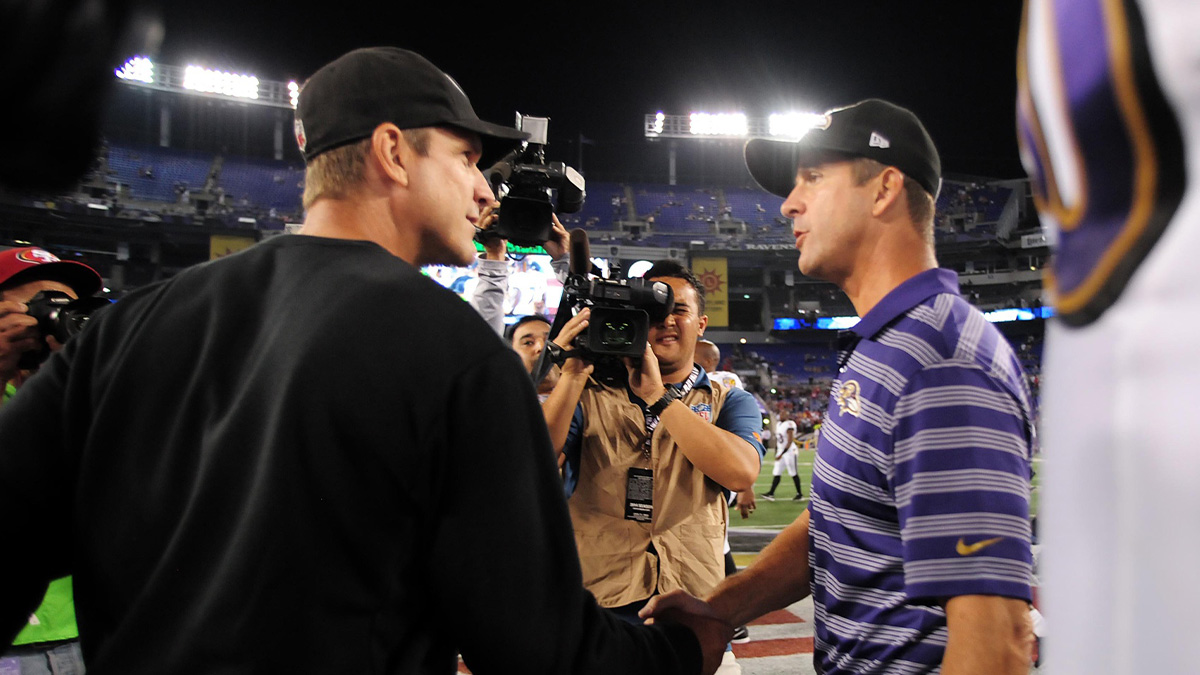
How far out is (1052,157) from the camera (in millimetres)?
448

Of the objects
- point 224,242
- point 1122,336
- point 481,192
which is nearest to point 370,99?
point 481,192

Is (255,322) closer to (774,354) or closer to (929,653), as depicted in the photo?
(929,653)

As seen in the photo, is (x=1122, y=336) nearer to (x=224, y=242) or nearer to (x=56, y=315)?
(x=56, y=315)

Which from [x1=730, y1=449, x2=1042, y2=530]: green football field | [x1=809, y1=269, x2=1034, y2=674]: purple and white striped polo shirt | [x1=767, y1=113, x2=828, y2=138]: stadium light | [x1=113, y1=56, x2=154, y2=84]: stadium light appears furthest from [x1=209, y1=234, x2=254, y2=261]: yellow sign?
[x1=809, y1=269, x2=1034, y2=674]: purple and white striped polo shirt

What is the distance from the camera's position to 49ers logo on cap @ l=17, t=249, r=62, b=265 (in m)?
2.88

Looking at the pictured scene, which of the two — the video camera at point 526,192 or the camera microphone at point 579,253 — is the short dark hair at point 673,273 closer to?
the camera microphone at point 579,253

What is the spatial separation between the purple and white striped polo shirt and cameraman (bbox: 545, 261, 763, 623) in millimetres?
1073

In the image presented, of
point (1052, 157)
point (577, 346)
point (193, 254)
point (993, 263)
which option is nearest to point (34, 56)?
point (1052, 157)

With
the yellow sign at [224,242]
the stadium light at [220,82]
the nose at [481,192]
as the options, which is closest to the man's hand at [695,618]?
the nose at [481,192]

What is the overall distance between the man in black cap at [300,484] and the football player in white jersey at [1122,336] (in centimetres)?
83

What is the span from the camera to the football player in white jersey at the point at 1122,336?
353 mm

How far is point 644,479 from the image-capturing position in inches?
115

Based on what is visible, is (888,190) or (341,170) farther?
(888,190)

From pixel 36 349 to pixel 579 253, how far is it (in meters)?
1.99
